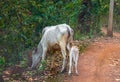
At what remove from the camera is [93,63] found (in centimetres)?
989

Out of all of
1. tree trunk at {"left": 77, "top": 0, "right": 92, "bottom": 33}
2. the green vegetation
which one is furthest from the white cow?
tree trunk at {"left": 77, "top": 0, "right": 92, "bottom": 33}

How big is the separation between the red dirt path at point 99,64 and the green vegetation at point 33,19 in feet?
5.40

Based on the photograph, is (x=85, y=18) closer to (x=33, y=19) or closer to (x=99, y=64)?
(x=33, y=19)

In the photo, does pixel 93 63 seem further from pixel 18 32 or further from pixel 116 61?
pixel 18 32

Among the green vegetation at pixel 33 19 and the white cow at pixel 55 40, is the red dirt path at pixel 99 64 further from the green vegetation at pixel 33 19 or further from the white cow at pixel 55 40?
the green vegetation at pixel 33 19

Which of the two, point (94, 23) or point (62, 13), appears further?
point (94, 23)

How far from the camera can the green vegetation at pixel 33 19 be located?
28.0 feet

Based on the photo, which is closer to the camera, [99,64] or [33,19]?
[99,64]

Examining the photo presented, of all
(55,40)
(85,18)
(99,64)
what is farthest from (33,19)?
(85,18)

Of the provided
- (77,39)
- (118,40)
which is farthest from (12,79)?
(118,40)

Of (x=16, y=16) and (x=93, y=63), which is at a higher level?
(x=16, y=16)

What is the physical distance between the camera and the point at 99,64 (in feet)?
32.1

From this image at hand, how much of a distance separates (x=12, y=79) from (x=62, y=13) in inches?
194

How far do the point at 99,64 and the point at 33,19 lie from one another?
289 cm
